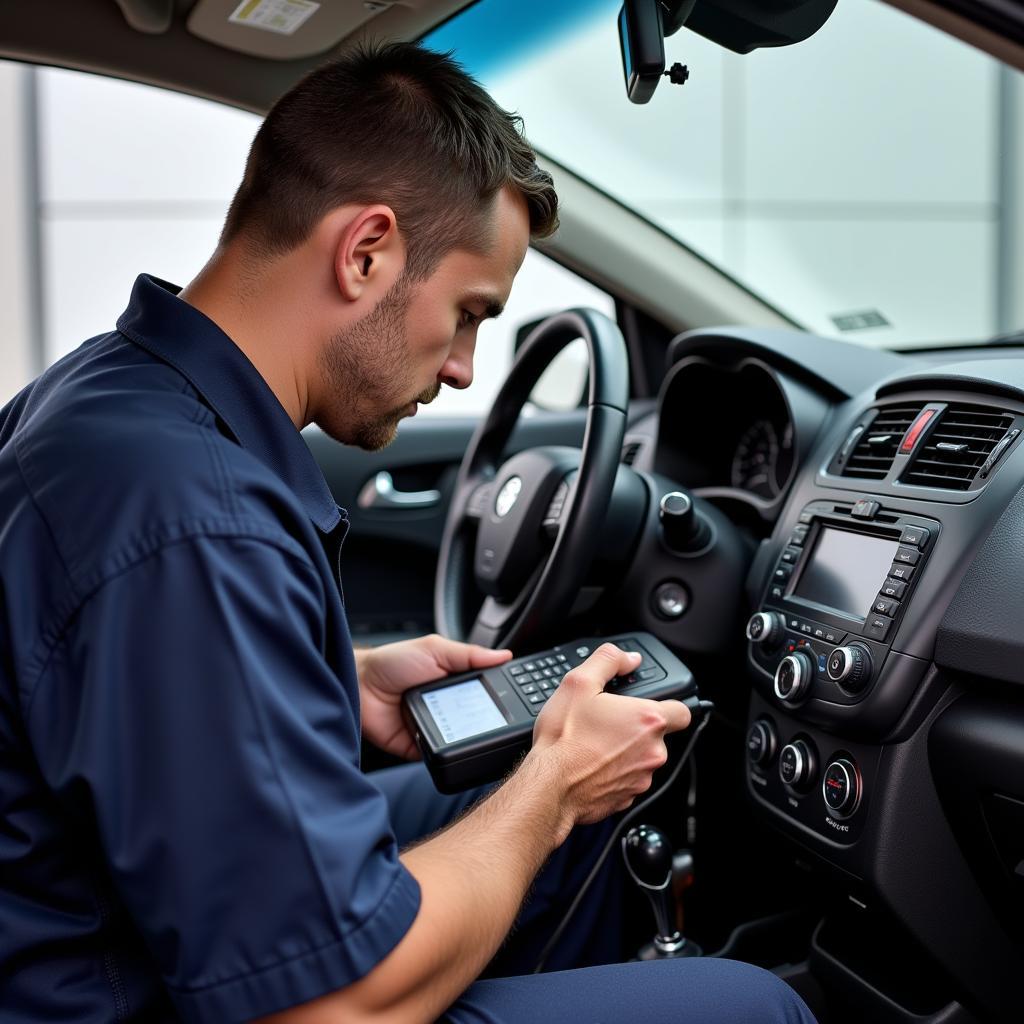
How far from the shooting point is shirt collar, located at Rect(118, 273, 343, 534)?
0.82m

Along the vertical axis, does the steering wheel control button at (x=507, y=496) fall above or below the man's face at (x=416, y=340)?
below

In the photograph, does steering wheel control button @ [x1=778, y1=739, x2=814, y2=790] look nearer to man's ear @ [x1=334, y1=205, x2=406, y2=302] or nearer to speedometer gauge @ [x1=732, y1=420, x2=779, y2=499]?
speedometer gauge @ [x1=732, y1=420, x2=779, y2=499]

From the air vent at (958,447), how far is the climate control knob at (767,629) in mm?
221

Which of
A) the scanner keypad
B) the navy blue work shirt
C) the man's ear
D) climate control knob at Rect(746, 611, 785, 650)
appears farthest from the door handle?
the navy blue work shirt

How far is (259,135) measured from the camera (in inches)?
40.6

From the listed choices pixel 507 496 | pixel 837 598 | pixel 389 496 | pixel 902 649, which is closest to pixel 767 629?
pixel 837 598

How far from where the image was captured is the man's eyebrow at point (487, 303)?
1000 millimetres

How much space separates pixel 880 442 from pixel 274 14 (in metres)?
0.97

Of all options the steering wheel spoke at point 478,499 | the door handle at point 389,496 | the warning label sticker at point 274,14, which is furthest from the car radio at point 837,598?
the door handle at point 389,496

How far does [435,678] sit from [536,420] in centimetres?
102

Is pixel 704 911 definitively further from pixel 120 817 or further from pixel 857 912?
pixel 120 817

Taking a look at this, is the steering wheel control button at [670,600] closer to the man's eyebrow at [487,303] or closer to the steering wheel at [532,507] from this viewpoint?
the steering wheel at [532,507]

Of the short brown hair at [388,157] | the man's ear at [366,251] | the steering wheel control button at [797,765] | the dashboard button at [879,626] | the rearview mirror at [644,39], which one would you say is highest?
the rearview mirror at [644,39]

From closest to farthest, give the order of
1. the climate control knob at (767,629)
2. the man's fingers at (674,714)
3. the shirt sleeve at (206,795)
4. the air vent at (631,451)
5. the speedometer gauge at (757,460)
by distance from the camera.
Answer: the shirt sleeve at (206,795)
the man's fingers at (674,714)
the climate control knob at (767,629)
the speedometer gauge at (757,460)
the air vent at (631,451)
